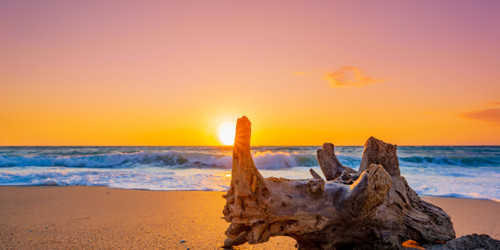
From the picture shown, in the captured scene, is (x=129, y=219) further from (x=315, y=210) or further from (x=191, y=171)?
(x=191, y=171)

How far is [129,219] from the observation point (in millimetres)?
4688

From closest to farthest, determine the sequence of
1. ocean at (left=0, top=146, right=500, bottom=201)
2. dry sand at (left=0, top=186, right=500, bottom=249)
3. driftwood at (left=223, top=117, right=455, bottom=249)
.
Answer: driftwood at (left=223, top=117, right=455, bottom=249) < dry sand at (left=0, top=186, right=500, bottom=249) < ocean at (left=0, top=146, right=500, bottom=201)

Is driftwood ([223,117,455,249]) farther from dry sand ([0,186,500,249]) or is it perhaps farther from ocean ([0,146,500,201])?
ocean ([0,146,500,201])

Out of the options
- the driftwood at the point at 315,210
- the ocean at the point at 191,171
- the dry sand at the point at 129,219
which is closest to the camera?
the driftwood at the point at 315,210

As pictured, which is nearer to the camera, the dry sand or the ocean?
the dry sand

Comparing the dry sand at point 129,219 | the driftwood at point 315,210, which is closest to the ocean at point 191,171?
the dry sand at point 129,219

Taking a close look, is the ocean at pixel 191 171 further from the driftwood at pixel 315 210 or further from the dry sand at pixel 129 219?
the driftwood at pixel 315 210

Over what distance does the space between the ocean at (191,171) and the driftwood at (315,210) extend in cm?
511

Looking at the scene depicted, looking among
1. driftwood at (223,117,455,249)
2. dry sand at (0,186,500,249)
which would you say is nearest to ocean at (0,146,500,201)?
dry sand at (0,186,500,249)

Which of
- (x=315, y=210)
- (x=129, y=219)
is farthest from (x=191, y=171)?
(x=315, y=210)

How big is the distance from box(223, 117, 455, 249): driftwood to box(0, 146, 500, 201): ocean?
5111mm

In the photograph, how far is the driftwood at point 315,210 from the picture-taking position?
2.39 m

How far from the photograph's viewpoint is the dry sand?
359 centimetres

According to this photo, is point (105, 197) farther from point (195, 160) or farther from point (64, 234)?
point (195, 160)
